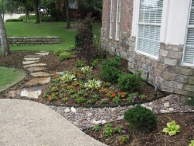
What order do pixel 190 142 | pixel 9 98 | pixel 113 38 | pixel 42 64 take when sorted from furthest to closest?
1. pixel 113 38
2. pixel 42 64
3. pixel 9 98
4. pixel 190 142

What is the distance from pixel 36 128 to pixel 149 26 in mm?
3191

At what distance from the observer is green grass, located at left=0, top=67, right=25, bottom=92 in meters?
5.54

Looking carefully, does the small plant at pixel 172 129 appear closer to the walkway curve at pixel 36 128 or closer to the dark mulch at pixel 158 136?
the dark mulch at pixel 158 136

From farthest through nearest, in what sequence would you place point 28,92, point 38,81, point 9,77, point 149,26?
1. point 9,77
2. point 38,81
3. point 28,92
4. point 149,26

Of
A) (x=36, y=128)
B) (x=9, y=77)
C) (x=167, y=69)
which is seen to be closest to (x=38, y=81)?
(x=9, y=77)

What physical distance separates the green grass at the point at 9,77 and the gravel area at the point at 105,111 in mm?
2053

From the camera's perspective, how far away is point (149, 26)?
4625 mm

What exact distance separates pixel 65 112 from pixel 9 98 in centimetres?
154

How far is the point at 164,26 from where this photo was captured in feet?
13.2

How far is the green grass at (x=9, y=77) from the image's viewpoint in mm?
5539

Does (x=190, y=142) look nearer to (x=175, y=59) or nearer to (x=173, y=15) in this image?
(x=175, y=59)

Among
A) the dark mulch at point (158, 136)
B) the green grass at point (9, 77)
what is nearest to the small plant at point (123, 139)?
the dark mulch at point (158, 136)

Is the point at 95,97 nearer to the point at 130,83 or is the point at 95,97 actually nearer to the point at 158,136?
the point at 130,83

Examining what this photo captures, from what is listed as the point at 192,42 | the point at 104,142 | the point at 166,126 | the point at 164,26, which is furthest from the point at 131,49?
the point at 104,142
